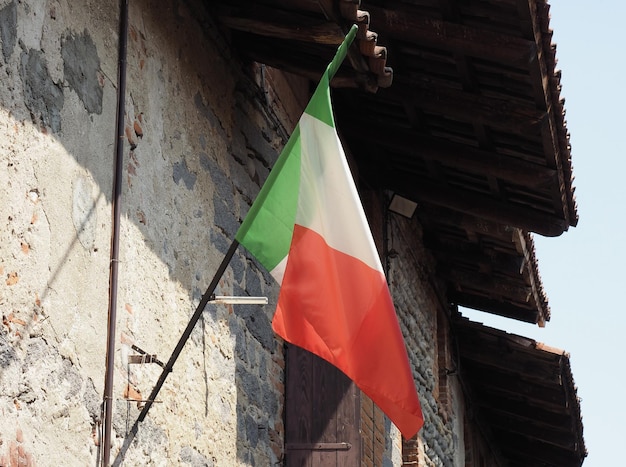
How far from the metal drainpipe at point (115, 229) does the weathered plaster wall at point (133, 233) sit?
31 millimetres

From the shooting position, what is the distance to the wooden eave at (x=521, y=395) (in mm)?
11195

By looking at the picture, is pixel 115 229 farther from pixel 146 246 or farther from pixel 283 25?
pixel 283 25

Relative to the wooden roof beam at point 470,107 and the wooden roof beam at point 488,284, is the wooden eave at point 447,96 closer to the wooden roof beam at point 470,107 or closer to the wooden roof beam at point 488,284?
the wooden roof beam at point 470,107

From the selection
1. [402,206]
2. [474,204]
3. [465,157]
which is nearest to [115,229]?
[465,157]

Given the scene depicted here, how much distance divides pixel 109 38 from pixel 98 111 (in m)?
0.36

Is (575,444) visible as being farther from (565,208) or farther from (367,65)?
(367,65)

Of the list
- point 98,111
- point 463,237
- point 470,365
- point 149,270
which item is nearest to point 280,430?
point 149,270

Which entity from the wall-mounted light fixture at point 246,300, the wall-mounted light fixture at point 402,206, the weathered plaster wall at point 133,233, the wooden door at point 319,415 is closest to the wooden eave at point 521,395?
the wall-mounted light fixture at point 402,206

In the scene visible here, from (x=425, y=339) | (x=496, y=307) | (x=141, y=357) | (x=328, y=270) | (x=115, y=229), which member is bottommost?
(x=141, y=357)

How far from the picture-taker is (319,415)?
6195mm

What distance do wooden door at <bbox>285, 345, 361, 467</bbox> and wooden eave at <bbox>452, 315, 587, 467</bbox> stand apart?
481 cm

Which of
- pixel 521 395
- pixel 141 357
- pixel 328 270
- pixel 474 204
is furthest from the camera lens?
pixel 521 395

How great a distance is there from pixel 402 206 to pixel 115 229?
4596mm

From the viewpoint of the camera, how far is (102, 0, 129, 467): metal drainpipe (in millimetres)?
4199
